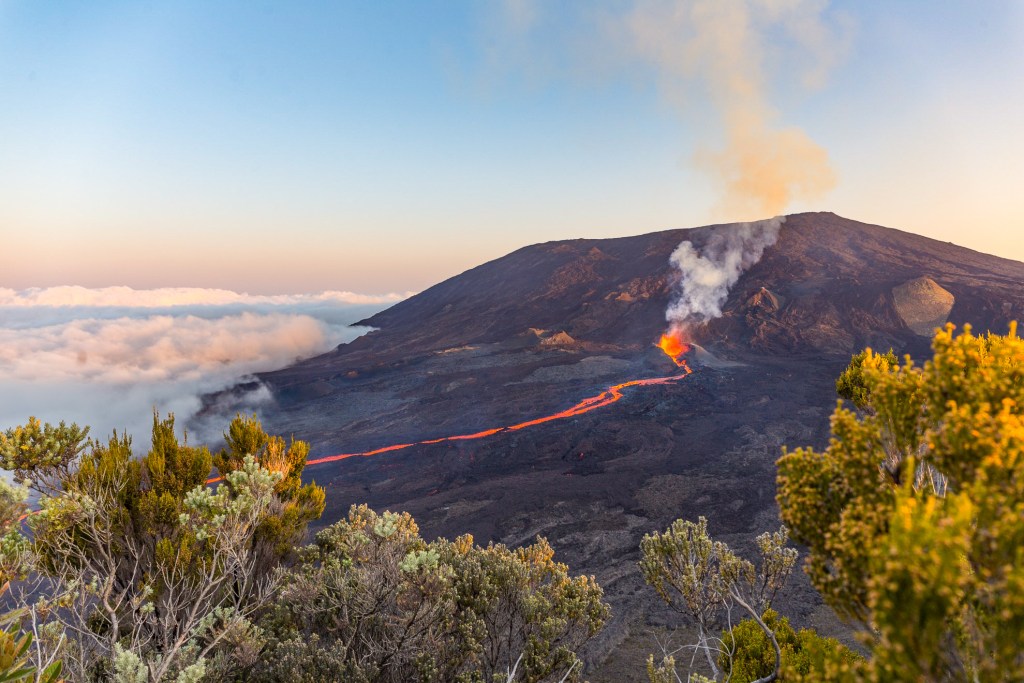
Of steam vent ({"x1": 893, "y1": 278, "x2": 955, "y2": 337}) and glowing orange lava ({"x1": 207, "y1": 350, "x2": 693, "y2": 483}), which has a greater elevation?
steam vent ({"x1": 893, "y1": 278, "x2": 955, "y2": 337})

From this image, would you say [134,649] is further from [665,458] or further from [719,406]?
[719,406]

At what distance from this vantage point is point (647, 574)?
9.08 m

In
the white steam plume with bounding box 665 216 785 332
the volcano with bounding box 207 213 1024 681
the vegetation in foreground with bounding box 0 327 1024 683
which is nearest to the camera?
the vegetation in foreground with bounding box 0 327 1024 683

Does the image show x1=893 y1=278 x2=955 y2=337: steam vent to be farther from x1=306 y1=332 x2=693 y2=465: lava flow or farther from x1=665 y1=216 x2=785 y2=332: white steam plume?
x1=306 y1=332 x2=693 y2=465: lava flow

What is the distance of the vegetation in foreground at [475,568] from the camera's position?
3305mm

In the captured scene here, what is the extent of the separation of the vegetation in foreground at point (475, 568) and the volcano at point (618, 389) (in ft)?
16.9

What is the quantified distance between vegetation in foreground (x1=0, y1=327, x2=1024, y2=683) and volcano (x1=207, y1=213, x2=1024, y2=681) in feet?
16.9

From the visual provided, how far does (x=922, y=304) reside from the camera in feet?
182

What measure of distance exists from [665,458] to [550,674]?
1971 centimetres

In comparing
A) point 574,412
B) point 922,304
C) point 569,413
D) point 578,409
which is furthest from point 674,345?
point 922,304

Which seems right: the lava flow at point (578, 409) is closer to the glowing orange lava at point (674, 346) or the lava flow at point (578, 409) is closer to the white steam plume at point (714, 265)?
the glowing orange lava at point (674, 346)

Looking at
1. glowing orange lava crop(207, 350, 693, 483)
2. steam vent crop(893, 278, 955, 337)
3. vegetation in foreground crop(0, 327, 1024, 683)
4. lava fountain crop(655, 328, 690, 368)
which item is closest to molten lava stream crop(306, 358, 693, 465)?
glowing orange lava crop(207, 350, 693, 483)

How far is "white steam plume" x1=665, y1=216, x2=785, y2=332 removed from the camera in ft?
203

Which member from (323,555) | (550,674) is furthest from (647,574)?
(323,555)
